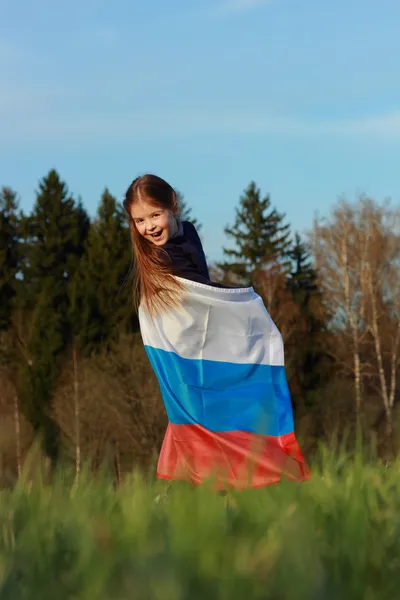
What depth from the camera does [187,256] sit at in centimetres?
450

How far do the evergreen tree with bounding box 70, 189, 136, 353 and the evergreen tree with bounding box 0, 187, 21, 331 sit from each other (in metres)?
5.74

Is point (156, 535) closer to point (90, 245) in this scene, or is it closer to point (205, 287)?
point (205, 287)

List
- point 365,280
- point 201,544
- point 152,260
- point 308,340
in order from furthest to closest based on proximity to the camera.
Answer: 1. point 308,340
2. point 365,280
3. point 152,260
4. point 201,544

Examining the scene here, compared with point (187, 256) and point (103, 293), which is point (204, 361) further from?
point (103, 293)

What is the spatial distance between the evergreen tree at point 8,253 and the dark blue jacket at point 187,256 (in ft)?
212

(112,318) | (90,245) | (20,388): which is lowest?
(20,388)

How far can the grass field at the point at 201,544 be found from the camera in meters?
1.76

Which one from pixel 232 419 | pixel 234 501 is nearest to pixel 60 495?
pixel 234 501

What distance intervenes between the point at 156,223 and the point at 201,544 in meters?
2.66

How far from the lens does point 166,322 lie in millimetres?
4336

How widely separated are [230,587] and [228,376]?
2.51 metres

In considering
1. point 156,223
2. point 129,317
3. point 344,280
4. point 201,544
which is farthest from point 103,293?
point 201,544

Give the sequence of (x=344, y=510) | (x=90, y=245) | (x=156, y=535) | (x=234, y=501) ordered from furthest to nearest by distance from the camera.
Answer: (x=90, y=245) → (x=234, y=501) → (x=344, y=510) → (x=156, y=535)

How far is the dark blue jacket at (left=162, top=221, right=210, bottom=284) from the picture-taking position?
441 centimetres
